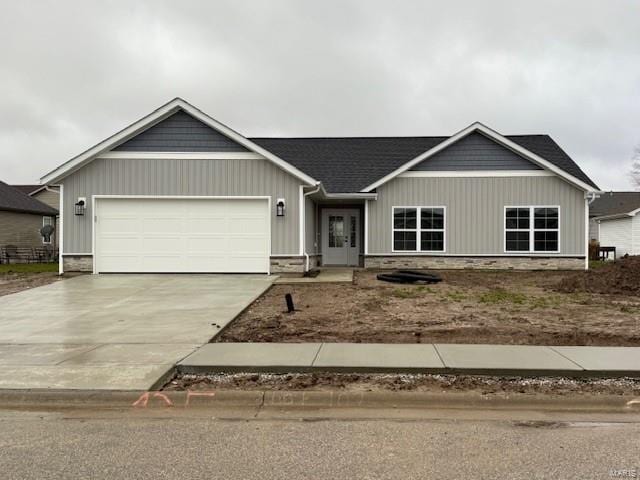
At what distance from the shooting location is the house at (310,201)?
16094mm

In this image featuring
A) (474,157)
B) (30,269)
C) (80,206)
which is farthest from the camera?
(30,269)

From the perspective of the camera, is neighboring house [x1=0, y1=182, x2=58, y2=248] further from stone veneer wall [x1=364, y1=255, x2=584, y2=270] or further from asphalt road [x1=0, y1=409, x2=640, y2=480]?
asphalt road [x1=0, y1=409, x2=640, y2=480]

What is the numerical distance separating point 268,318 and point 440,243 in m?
11.0

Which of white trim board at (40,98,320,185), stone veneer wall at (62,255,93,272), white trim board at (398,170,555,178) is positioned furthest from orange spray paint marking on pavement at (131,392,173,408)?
white trim board at (398,170,555,178)

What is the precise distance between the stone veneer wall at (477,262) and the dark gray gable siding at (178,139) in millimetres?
7079

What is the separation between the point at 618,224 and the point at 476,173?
1900 centimetres

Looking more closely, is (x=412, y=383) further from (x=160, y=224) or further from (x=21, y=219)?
(x=21, y=219)

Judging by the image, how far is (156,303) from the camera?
1102 cm

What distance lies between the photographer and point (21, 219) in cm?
3164

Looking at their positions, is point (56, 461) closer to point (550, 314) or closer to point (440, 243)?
point (550, 314)

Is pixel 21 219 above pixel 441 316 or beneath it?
above

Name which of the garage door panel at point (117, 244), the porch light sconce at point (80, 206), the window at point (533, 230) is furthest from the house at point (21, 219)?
the window at point (533, 230)

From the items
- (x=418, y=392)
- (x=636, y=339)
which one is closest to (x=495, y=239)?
(x=636, y=339)

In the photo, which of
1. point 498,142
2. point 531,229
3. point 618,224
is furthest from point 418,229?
point 618,224
